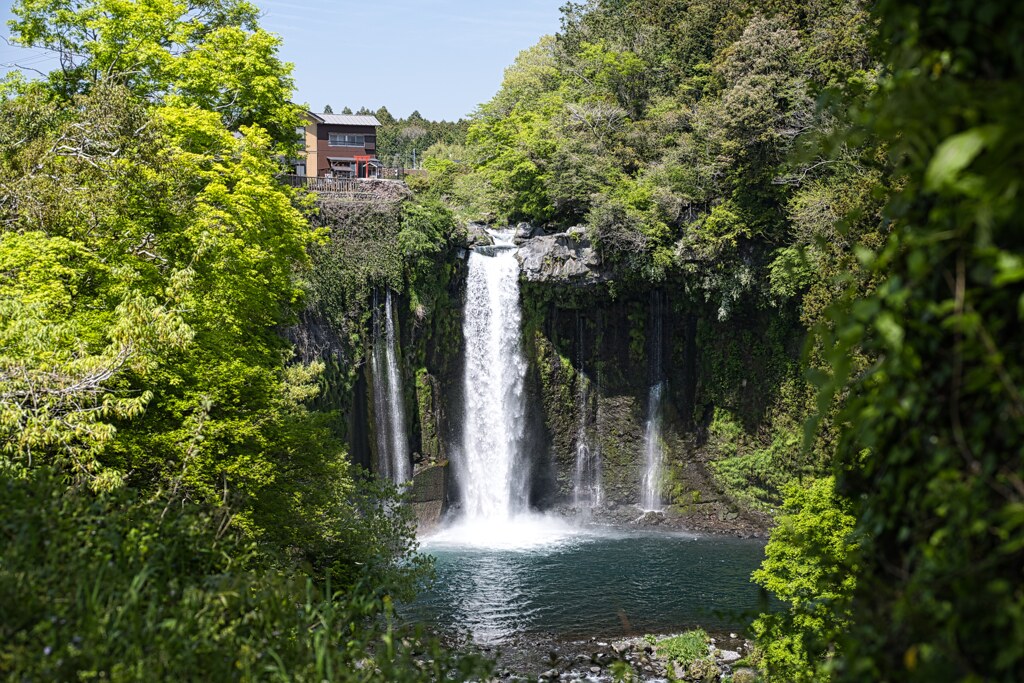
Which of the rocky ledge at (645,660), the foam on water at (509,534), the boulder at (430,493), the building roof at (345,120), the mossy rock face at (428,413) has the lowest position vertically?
the rocky ledge at (645,660)

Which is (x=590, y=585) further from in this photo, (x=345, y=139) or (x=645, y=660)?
(x=345, y=139)

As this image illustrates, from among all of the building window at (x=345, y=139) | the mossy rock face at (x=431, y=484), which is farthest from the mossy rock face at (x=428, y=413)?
the building window at (x=345, y=139)

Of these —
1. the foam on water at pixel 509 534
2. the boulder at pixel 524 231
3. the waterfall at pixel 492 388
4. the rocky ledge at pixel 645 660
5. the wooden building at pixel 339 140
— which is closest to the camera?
the rocky ledge at pixel 645 660

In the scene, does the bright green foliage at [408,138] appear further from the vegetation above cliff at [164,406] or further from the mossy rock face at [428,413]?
the vegetation above cliff at [164,406]

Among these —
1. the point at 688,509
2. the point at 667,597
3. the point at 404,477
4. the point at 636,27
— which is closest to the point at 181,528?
the point at 667,597

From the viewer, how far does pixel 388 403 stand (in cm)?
2852

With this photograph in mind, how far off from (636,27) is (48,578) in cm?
3500

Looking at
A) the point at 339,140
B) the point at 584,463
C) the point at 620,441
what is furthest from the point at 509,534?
the point at 339,140

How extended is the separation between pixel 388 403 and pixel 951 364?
26642 mm

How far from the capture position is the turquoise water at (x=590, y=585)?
65.2 feet

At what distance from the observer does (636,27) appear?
35500 millimetres

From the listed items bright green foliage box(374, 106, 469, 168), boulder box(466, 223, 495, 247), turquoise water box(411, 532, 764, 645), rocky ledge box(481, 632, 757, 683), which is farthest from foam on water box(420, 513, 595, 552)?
bright green foliage box(374, 106, 469, 168)

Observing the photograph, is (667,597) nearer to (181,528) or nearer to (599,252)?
(599,252)

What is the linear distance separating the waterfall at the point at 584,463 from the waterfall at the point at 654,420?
1.66 meters
